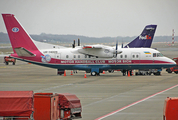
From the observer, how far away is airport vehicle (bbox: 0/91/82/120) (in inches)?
460

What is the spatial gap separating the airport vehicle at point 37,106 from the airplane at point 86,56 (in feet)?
83.2

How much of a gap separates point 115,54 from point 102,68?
242 centimetres

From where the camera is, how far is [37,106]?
1280 centimetres

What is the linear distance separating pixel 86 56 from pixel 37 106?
2658cm

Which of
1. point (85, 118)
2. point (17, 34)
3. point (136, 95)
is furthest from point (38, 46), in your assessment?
point (85, 118)

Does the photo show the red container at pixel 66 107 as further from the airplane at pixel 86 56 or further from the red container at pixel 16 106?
the airplane at pixel 86 56

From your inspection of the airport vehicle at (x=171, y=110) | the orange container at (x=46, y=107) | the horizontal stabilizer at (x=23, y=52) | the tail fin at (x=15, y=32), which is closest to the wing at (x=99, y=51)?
the horizontal stabilizer at (x=23, y=52)

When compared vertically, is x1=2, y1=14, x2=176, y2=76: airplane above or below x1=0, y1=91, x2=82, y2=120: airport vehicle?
above

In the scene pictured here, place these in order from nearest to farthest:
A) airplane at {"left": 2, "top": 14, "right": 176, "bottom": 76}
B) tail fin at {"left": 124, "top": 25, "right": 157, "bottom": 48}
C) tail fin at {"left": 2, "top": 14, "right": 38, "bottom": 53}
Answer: airplane at {"left": 2, "top": 14, "right": 176, "bottom": 76} → tail fin at {"left": 2, "top": 14, "right": 38, "bottom": 53} → tail fin at {"left": 124, "top": 25, "right": 157, "bottom": 48}

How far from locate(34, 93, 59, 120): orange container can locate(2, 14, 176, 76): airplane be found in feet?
83.9

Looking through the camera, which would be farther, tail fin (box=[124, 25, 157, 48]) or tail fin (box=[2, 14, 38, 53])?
tail fin (box=[124, 25, 157, 48])

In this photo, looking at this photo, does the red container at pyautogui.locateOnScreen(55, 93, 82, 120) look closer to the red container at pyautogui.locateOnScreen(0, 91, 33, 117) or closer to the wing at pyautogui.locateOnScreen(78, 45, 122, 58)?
the red container at pyautogui.locateOnScreen(0, 91, 33, 117)

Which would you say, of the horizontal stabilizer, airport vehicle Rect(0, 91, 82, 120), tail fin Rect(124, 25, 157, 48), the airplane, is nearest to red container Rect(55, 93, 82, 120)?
airport vehicle Rect(0, 91, 82, 120)

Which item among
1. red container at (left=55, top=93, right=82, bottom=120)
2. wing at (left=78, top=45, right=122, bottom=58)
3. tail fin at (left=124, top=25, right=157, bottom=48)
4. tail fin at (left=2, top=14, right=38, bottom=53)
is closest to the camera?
red container at (left=55, top=93, right=82, bottom=120)
